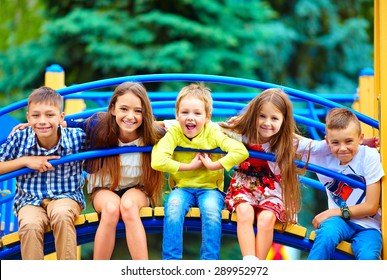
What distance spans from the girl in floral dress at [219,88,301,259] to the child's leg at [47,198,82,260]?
→ 0.81 m

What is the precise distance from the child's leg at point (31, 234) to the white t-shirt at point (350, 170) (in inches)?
54.5

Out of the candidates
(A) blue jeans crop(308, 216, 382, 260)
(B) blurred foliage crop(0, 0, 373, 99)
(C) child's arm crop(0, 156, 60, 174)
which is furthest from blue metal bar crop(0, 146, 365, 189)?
(B) blurred foliage crop(0, 0, 373, 99)

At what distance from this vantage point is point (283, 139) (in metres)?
4.52

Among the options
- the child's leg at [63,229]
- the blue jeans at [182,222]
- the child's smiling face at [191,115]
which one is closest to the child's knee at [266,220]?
the blue jeans at [182,222]

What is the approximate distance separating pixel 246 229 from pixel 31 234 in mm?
1054

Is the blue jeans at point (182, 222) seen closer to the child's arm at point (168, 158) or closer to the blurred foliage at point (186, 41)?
the child's arm at point (168, 158)

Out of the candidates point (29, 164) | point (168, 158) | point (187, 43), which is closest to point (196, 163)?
point (168, 158)

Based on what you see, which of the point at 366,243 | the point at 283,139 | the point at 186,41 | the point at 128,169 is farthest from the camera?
the point at 186,41

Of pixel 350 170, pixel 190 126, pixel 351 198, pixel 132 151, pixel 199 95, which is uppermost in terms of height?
pixel 199 95

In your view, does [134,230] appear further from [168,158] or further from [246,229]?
[246,229]

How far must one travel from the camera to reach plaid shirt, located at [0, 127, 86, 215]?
4.52 metres

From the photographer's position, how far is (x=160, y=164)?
4379 mm

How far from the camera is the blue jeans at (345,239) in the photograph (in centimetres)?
437

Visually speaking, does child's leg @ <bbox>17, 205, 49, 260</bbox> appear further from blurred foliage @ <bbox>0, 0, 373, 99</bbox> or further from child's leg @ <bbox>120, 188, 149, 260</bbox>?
blurred foliage @ <bbox>0, 0, 373, 99</bbox>
